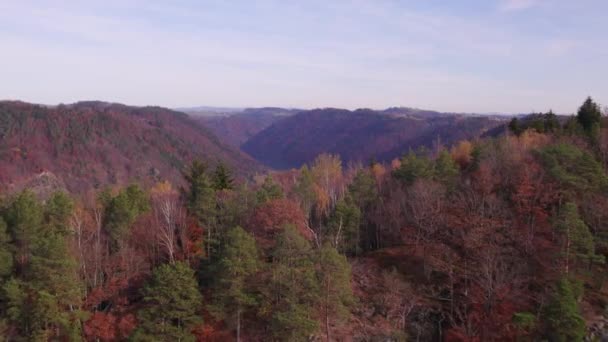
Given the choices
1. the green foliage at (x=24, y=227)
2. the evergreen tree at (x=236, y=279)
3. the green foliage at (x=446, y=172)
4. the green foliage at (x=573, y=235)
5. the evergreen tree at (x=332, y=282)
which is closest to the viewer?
the evergreen tree at (x=332, y=282)

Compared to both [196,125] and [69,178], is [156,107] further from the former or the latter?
[69,178]

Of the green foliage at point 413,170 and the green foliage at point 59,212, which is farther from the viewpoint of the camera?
the green foliage at point 413,170

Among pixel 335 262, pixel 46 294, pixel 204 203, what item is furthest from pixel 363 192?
pixel 46 294

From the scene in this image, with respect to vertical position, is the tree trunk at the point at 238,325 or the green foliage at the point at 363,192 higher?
the green foliage at the point at 363,192

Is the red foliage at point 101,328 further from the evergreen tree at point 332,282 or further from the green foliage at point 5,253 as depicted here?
the evergreen tree at point 332,282

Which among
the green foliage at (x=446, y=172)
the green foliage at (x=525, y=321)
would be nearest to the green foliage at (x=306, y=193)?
the green foliage at (x=446, y=172)

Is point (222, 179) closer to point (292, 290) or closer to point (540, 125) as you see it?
point (292, 290)
